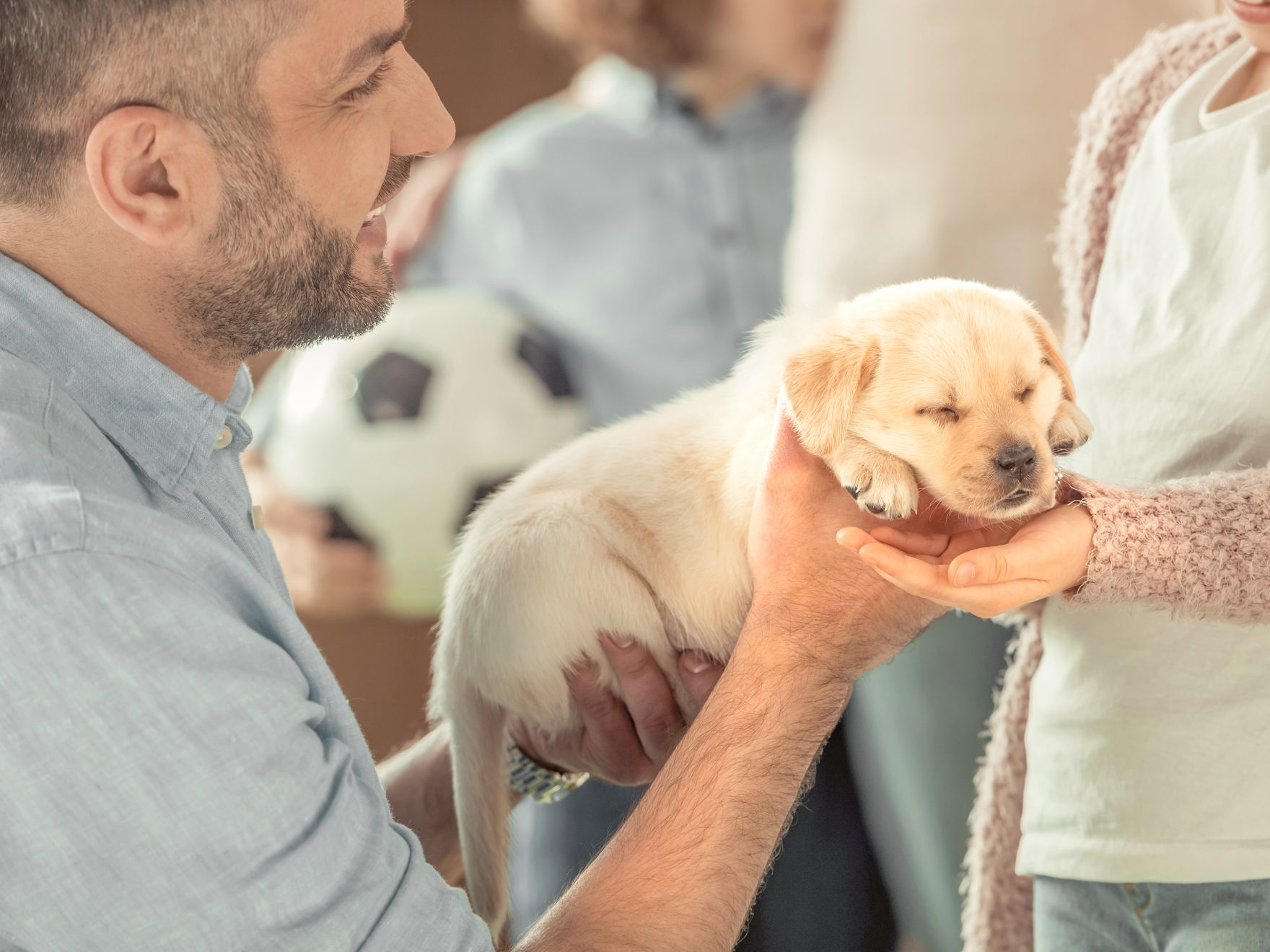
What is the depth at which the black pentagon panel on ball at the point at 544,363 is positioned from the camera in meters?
1.95

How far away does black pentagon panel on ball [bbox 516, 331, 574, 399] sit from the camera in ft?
6.40

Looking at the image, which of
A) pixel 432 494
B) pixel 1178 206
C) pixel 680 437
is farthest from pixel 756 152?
pixel 1178 206

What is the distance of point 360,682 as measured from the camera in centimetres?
249

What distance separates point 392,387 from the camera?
1852 millimetres

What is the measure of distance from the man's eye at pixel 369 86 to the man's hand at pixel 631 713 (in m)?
0.51

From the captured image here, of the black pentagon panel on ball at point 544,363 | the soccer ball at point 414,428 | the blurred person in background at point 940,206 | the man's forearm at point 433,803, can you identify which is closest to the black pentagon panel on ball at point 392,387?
the soccer ball at point 414,428

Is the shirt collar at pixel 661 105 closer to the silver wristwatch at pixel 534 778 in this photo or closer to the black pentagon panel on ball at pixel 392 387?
the black pentagon panel on ball at pixel 392 387

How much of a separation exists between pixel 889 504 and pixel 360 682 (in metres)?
1.84

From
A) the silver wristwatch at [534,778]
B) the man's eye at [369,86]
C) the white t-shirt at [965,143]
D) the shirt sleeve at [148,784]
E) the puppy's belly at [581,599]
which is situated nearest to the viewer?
the shirt sleeve at [148,784]

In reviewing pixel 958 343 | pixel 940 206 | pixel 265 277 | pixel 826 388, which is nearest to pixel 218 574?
pixel 265 277

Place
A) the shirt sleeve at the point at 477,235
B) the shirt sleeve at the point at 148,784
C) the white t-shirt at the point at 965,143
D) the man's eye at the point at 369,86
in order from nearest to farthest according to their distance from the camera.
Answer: the shirt sleeve at the point at 148,784, the man's eye at the point at 369,86, the white t-shirt at the point at 965,143, the shirt sleeve at the point at 477,235

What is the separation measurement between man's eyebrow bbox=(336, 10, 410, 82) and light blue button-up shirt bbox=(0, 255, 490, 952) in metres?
0.31

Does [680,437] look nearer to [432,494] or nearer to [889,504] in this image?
[889,504]

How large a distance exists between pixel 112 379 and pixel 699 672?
552 mm
